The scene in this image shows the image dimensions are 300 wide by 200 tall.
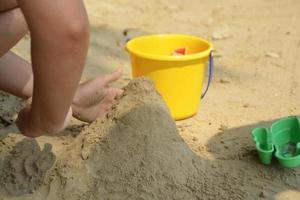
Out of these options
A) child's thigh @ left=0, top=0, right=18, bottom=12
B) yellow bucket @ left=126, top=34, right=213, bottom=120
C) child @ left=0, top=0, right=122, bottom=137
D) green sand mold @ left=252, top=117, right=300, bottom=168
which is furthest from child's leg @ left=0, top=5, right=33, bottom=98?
green sand mold @ left=252, top=117, right=300, bottom=168

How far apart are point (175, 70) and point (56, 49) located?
1.00m

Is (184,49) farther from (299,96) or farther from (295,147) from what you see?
(295,147)

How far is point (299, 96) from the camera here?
7.87 feet

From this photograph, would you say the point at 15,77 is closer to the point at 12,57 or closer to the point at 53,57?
the point at 12,57

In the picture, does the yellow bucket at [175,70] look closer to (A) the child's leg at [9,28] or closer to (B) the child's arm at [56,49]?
(A) the child's leg at [9,28]

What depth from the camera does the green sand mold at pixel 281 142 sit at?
1.69 metres

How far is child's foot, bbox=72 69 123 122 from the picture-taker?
196 cm

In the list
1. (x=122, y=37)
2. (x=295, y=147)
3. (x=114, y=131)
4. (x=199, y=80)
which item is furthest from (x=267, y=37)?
(x=114, y=131)

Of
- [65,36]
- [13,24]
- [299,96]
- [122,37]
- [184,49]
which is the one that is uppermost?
[65,36]

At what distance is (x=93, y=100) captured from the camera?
2004 mm

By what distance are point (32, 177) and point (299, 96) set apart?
4.11 feet

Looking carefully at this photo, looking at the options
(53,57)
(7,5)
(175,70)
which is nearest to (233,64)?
(175,70)

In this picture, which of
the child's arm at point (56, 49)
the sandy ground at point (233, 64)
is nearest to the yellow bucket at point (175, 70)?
the sandy ground at point (233, 64)

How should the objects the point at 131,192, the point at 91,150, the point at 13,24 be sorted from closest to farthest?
the point at 131,192 < the point at 91,150 < the point at 13,24
